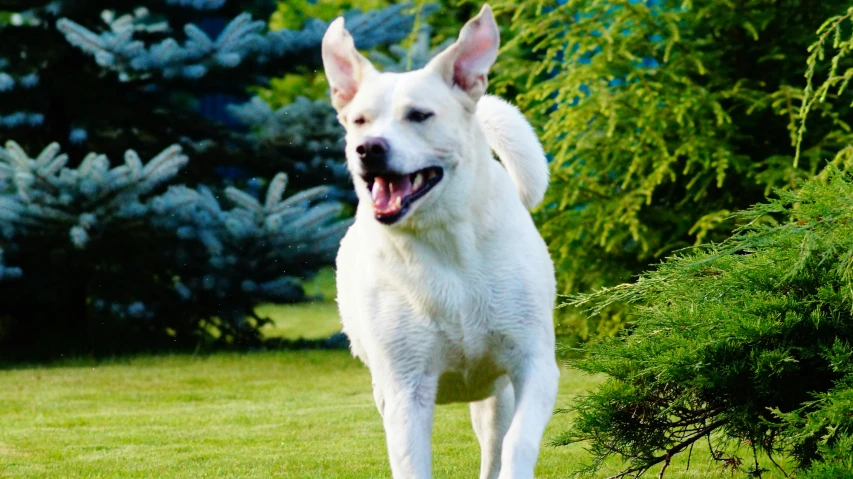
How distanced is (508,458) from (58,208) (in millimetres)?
5848

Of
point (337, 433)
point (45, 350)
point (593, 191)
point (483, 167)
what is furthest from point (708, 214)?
point (45, 350)

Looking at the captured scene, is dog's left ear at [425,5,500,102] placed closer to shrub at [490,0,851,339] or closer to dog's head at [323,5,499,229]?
dog's head at [323,5,499,229]

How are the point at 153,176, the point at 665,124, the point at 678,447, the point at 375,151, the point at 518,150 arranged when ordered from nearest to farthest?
the point at 375,151
the point at 678,447
the point at 518,150
the point at 665,124
the point at 153,176

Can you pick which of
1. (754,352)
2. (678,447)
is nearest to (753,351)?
(754,352)

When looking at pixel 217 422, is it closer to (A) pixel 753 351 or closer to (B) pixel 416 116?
(B) pixel 416 116

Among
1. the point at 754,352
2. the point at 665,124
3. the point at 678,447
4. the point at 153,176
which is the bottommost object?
the point at 153,176

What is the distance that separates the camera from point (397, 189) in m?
3.42

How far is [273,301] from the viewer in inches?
356

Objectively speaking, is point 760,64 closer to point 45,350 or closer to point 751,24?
point 751,24

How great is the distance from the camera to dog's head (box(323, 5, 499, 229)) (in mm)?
3369

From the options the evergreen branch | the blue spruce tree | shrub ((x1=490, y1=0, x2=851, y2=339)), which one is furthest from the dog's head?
the blue spruce tree

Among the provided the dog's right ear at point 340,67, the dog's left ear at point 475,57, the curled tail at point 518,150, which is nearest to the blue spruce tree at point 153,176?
the curled tail at point 518,150

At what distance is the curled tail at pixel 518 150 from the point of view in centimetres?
423

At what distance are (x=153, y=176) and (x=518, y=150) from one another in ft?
15.5
